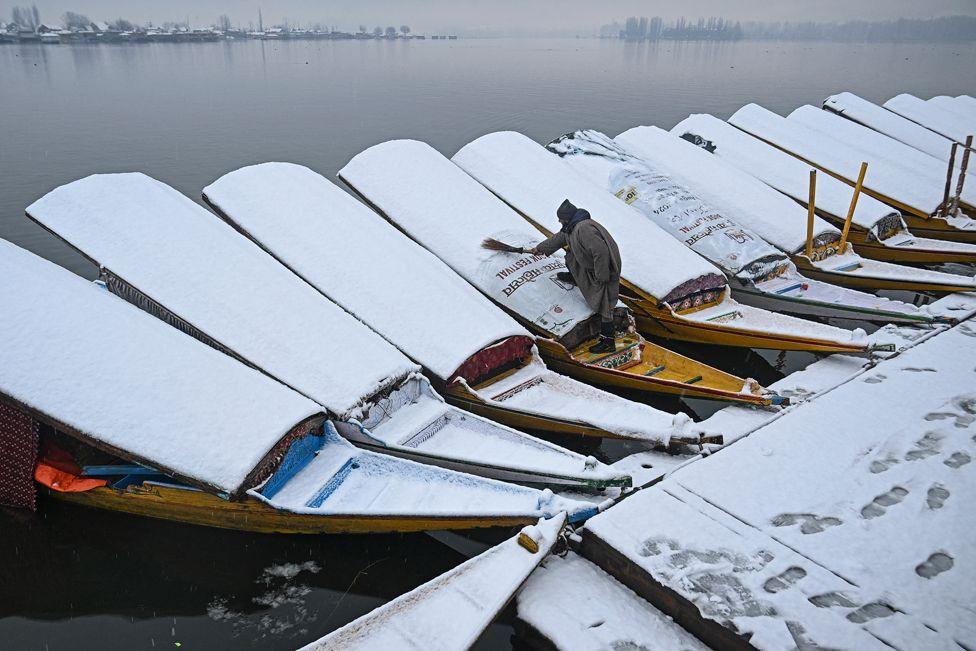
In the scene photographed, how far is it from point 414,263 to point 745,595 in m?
5.17

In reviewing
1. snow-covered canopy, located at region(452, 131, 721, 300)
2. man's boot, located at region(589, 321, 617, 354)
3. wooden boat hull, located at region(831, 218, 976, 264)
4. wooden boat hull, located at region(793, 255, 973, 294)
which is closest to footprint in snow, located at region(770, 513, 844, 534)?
man's boot, located at region(589, 321, 617, 354)

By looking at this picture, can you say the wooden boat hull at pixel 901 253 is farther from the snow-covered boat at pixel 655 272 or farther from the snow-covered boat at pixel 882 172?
the snow-covered boat at pixel 655 272

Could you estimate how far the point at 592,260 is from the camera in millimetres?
8000

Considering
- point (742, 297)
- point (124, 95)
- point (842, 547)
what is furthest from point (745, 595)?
point (124, 95)

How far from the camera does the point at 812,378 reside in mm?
8219

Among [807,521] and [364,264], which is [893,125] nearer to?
[364,264]

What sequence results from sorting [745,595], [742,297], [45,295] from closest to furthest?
[745,595]
[45,295]
[742,297]

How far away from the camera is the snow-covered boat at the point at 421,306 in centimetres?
681

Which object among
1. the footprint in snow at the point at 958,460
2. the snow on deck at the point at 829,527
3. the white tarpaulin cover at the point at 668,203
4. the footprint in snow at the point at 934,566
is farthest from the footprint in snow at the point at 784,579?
the white tarpaulin cover at the point at 668,203

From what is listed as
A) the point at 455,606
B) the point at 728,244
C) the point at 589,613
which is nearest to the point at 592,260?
the point at 728,244

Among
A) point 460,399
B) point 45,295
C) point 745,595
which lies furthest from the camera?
point 460,399

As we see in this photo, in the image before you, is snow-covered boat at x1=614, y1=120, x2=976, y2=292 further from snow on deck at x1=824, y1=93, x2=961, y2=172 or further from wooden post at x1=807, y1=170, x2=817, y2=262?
snow on deck at x1=824, y1=93, x2=961, y2=172

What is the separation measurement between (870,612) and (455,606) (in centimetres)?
279

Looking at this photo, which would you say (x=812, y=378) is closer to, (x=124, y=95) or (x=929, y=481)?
(x=929, y=481)
